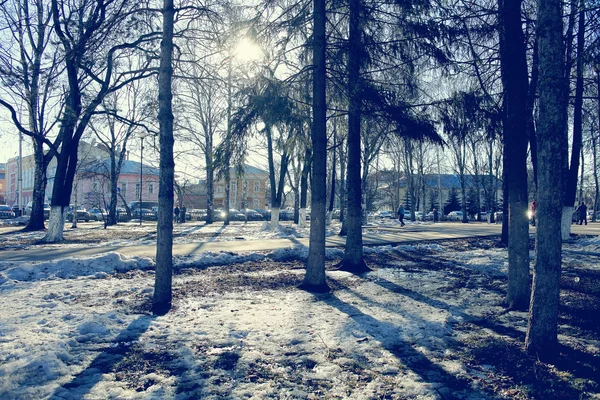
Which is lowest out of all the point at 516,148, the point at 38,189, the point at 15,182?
the point at 38,189

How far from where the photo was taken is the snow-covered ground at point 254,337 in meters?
3.69

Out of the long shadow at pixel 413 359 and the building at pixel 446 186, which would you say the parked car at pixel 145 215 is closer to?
the building at pixel 446 186

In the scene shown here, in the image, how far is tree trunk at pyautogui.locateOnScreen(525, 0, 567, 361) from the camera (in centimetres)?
430

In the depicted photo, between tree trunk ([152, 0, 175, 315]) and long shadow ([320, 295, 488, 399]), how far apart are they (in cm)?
277

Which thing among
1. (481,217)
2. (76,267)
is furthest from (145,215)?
(481,217)

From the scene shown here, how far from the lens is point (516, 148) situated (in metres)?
6.68

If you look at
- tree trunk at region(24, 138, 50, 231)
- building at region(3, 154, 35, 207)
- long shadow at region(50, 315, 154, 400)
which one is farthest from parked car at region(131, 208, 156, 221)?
building at region(3, 154, 35, 207)

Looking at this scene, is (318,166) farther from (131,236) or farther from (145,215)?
(145,215)

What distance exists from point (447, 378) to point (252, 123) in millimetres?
5800

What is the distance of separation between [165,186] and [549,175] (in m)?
5.14

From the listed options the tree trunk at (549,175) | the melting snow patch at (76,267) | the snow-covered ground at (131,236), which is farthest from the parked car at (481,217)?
the tree trunk at (549,175)

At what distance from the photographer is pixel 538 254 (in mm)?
4402

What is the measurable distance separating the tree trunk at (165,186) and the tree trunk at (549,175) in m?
4.94

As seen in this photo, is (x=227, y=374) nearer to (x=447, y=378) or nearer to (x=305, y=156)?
(x=447, y=378)
